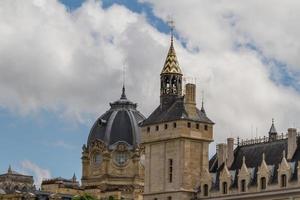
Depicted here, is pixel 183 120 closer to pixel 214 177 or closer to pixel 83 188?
pixel 214 177

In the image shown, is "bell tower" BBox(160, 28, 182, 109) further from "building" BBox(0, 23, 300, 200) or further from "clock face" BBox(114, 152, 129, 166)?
"clock face" BBox(114, 152, 129, 166)

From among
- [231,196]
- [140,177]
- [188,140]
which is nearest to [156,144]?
[188,140]

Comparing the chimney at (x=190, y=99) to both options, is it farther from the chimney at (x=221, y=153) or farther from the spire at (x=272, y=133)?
the spire at (x=272, y=133)

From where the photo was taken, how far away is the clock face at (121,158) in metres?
187

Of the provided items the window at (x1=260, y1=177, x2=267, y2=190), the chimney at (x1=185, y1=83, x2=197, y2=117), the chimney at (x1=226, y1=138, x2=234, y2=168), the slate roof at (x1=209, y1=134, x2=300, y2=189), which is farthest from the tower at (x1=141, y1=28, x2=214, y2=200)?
the window at (x1=260, y1=177, x2=267, y2=190)

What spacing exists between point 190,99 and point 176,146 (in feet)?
21.2

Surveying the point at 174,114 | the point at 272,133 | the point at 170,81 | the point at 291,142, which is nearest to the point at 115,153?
the point at 272,133

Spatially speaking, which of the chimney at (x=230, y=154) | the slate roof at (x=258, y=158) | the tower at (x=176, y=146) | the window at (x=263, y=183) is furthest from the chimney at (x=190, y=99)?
the window at (x=263, y=183)

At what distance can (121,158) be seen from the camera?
7382 inches

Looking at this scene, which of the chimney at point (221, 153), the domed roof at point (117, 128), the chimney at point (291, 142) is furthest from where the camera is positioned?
the domed roof at point (117, 128)

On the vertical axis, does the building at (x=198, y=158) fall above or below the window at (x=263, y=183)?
above

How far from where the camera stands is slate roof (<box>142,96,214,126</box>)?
131 m

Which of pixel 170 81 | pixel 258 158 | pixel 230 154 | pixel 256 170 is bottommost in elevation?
pixel 256 170

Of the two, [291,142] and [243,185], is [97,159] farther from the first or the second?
[291,142]
